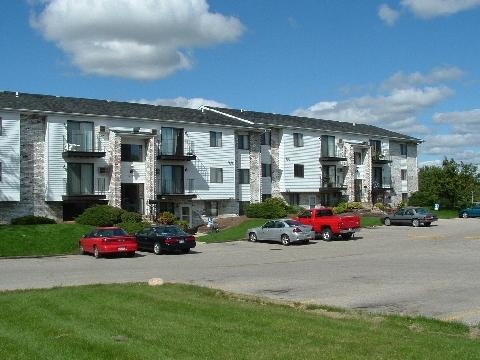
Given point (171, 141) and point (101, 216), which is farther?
point (171, 141)

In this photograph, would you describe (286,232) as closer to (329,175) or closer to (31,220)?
(31,220)

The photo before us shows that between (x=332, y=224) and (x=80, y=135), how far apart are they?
18.3 metres

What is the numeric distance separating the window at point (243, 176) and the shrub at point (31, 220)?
18.3 meters

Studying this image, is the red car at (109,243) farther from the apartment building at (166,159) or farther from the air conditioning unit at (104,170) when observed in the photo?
the air conditioning unit at (104,170)

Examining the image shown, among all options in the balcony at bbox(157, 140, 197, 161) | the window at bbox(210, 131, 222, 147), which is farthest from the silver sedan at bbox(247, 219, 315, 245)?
the window at bbox(210, 131, 222, 147)

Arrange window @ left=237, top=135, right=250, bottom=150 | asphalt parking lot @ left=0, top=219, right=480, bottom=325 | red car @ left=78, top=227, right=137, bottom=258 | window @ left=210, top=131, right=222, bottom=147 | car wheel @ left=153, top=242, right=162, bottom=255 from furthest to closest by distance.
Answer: window @ left=237, top=135, right=250, bottom=150 < window @ left=210, top=131, right=222, bottom=147 < car wheel @ left=153, top=242, right=162, bottom=255 < red car @ left=78, top=227, right=137, bottom=258 < asphalt parking lot @ left=0, top=219, right=480, bottom=325

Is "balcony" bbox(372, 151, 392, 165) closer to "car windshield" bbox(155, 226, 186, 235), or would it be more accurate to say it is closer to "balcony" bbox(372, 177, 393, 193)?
"balcony" bbox(372, 177, 393, 193)

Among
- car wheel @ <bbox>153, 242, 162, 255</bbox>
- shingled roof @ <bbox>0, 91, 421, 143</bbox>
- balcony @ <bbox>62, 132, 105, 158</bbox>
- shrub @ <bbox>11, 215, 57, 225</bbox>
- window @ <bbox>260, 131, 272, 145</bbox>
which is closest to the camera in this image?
car wheel @ <bbox>153, 242, 162, 255</bbox>

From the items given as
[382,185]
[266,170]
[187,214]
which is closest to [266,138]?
[266,170]

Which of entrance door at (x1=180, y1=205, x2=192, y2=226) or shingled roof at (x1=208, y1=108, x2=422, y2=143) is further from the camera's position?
shingled roof at (x1=208, y1=108, x2=422, y2=143)

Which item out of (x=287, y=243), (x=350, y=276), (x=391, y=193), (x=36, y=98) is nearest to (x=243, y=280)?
(x=350, y=276)

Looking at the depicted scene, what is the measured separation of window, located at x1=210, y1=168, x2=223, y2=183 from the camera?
4969 centimetres

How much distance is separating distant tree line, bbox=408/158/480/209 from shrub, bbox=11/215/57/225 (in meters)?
41.5

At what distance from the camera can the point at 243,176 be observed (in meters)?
53.0
